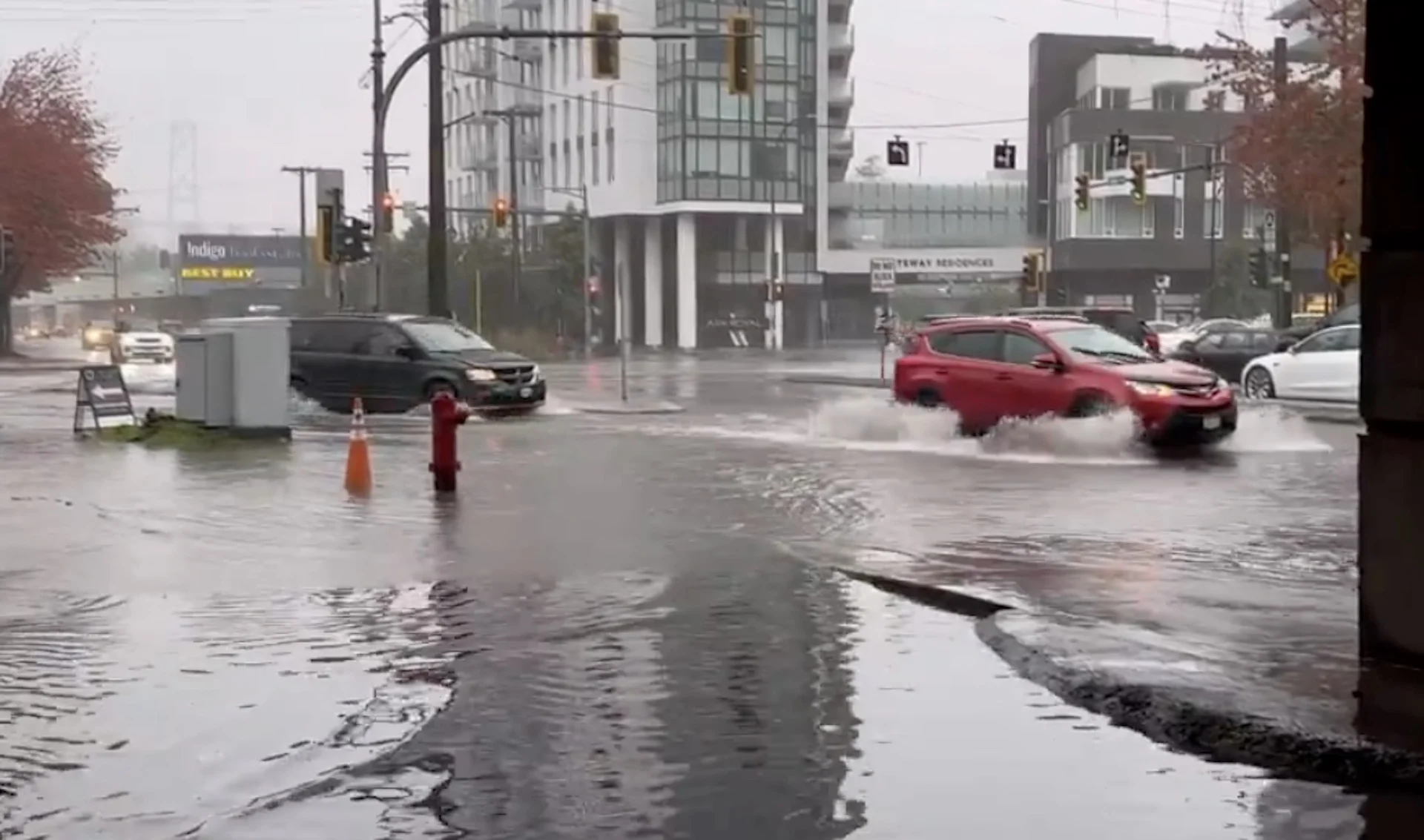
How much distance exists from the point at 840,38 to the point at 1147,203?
18.9 meters

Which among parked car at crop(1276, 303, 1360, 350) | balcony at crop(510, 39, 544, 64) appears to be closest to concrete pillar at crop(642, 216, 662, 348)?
balcony at crop(510, 39, 544, 64)

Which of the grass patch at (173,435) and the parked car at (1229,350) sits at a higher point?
the parked car at (1229,350)

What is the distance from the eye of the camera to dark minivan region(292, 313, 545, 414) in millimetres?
27562

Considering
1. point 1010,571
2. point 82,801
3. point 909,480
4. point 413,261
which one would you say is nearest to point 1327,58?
point 909,480

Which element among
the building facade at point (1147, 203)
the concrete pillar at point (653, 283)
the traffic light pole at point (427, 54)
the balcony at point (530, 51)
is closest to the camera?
the traffic light pole at point (427, 54)

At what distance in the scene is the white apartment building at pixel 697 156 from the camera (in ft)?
271

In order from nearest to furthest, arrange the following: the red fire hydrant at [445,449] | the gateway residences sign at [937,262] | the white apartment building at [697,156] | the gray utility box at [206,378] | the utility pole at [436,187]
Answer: the red fire hydrant at [445,449]
the gray utility box at [206,378]
the utility pole at [436,187]
the white apartment building at [697,156]
the gateway residences sign at [937,262]

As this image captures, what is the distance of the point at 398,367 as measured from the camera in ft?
91.1

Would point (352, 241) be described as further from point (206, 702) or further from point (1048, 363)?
point (206, 702)

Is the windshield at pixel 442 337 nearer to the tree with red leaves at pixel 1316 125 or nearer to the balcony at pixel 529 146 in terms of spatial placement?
the tree with red leaves at pixel 1316 125

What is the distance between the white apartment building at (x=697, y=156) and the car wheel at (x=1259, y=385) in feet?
163

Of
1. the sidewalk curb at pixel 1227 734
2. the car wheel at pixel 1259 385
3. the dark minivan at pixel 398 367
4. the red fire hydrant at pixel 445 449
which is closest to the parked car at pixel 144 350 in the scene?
the dark minivan at pixel 398 367

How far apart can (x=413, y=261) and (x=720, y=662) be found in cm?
7736

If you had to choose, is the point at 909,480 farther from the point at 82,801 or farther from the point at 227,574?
the point at 82,801
